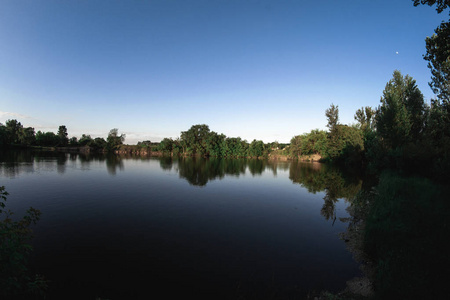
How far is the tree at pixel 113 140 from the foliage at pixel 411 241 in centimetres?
17393

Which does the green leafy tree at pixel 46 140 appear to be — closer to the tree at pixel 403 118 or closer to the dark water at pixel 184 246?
the dark water at pixel 184 246

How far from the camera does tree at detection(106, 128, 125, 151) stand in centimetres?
15900

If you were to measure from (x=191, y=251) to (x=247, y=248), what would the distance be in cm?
370

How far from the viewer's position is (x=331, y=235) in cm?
1653

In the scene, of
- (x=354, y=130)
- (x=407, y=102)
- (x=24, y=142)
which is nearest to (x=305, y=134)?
(x=354, y=130)

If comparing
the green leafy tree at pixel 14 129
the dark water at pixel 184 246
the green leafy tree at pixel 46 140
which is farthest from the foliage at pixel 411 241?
the green leafy tree at pixel 46 140

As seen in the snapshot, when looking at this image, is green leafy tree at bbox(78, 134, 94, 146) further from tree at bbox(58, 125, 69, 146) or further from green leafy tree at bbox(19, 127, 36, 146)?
green leafy tree at bbox(19, 127, 36, 146)

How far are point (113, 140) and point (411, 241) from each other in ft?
588

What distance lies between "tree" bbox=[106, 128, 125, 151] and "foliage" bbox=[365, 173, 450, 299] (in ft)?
571

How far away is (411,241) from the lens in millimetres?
9648

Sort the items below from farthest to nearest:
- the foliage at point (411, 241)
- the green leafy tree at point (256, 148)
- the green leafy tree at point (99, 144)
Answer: the green leafy tree at point (99, 144), the green leafy tree at point (256, 148), the foliage at point (411, 241)

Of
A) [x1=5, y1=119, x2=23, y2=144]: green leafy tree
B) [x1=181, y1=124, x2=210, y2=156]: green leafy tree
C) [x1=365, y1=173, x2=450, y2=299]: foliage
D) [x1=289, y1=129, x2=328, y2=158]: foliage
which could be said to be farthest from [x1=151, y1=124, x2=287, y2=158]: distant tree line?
[x1=365, y1=173, x2=450, y2=299]: foliage

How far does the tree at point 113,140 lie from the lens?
159000mm

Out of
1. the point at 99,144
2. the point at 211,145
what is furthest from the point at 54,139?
the point at 211,145
